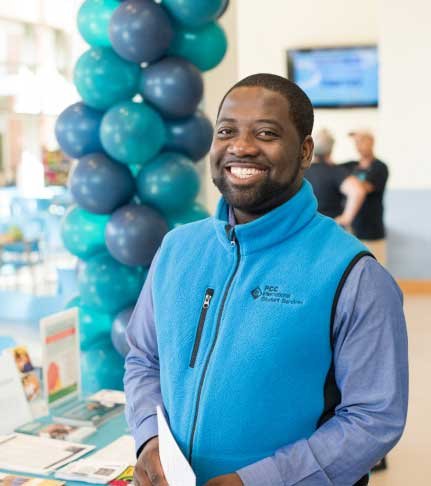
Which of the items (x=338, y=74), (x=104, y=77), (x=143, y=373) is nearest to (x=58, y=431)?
(x=143, y=373)

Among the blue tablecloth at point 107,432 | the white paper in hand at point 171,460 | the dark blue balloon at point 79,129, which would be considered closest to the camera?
the white paper in hand at point 171,460

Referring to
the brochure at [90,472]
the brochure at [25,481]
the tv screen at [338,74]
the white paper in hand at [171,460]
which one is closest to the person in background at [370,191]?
the tv screen at [338,74]

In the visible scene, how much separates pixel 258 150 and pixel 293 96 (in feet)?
0.40

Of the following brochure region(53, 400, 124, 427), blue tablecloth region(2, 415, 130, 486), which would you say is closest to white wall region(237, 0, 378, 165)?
brochure region(53, 400, 124, 427)

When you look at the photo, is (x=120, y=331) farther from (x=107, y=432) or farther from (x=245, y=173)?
(x=245, y=173)

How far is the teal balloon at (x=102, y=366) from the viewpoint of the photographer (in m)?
3.38

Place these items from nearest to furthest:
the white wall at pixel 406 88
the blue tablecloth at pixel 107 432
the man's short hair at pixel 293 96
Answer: the man's short hair at pixel 293 96
the blue tablecloth at pixel 107 432
the white wall at pixel 406 88

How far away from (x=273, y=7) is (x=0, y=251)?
406 centimetres

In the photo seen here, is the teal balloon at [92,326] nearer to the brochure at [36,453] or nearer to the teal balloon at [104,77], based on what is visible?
the teal balloon at [104,77]

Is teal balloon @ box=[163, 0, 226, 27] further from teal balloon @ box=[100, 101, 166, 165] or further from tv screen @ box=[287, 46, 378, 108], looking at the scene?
tv screen @ box=[287, 46, 378, 108]

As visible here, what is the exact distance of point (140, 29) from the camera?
2.99 m

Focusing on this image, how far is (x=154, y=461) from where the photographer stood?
140cm

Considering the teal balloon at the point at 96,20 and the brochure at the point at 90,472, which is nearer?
the brochure at the point at 90,472

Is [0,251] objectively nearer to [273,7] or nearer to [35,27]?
[273,7]
